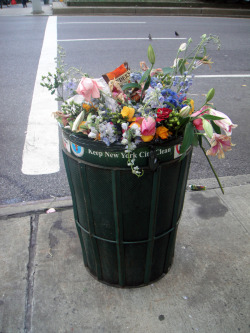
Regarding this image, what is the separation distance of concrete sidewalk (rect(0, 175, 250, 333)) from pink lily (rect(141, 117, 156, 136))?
122cm

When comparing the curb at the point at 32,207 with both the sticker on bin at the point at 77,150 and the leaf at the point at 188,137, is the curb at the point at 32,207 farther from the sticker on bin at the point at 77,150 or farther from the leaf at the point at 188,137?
the leaf at the point at 188,137

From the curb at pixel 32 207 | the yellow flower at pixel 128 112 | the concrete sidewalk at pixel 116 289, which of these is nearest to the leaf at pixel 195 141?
the yellow flower at pixel 128 112

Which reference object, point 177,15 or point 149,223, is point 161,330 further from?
point 177,15

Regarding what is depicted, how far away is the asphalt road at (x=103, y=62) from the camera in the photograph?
3473mm

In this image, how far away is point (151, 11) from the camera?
14.5 m

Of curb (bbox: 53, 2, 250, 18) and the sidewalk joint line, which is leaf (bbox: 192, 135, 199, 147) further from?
curb (bbox: 53, 2, 250, 18)

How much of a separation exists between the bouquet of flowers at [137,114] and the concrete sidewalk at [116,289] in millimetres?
1001

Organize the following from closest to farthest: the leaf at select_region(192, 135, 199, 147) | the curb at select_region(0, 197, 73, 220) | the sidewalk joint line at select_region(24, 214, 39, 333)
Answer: the leaf at select_region(192, 135, 199, 147) → the sidewalk joint line at select_region(24, 214, 39, 333) → the curb at select_region(0, 197, 73, 220)

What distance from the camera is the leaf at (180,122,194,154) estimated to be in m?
1.45

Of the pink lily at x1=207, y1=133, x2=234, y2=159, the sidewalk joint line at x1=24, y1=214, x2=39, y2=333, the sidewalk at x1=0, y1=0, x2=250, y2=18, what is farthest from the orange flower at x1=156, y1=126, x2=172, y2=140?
the sidewalk at x1=0, y1=0, x2=250, y2=18

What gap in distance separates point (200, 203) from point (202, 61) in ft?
5.09

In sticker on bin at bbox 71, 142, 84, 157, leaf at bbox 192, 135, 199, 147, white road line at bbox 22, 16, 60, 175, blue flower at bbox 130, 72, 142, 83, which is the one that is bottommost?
white road line at bbox 22, 16, 60, 175

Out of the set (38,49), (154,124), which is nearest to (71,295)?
(154,124)

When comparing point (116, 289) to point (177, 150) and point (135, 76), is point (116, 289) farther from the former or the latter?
point (135, 76)
